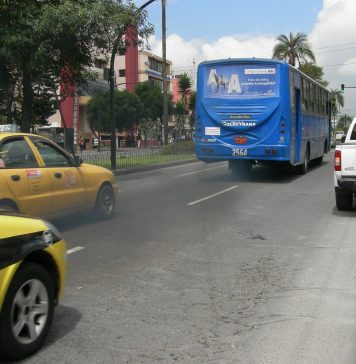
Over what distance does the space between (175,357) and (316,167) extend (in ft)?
60.7

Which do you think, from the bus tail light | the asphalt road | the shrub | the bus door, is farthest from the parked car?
the shrub

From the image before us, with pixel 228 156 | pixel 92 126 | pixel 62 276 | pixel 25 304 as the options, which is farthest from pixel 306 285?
pixel 92 126

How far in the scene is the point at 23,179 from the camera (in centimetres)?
718

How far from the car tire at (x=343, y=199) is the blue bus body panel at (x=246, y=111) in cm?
489

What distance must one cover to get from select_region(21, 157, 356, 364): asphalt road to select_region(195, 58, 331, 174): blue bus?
192 inches

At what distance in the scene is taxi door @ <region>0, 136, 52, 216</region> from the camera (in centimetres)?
697

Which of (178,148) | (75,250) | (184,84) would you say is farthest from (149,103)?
(75,250)

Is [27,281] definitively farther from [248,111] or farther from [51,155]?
[248,111]

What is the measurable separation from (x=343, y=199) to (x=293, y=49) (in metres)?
41.8

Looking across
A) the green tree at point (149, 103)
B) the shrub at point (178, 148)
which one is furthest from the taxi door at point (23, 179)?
the green tree at point (149, 103)

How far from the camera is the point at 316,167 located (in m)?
21.3

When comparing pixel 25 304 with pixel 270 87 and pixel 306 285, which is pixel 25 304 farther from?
pixel 270 87

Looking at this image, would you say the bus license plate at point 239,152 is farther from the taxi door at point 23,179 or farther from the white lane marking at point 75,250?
the white lane marking at point 75,250

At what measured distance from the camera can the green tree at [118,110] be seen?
198 ft
